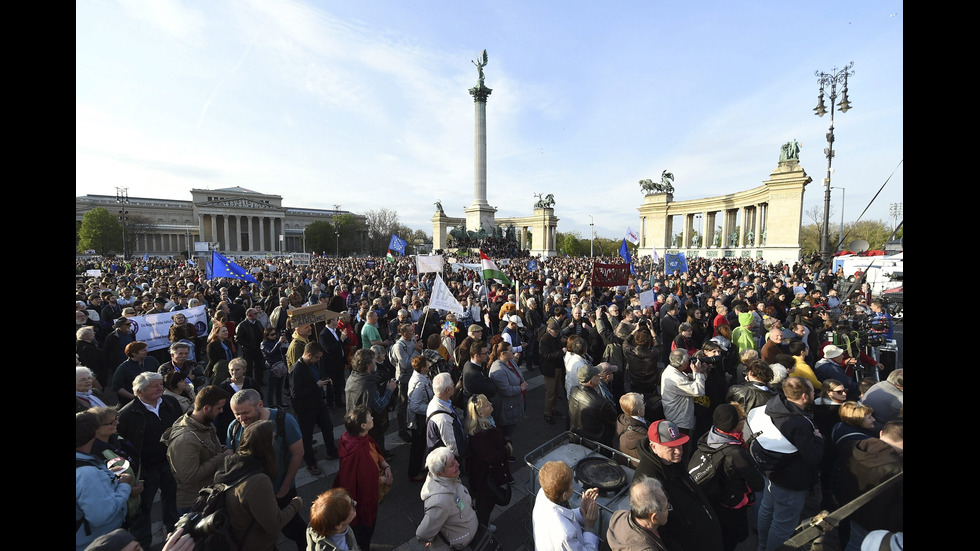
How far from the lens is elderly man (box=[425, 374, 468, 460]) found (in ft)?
11.9

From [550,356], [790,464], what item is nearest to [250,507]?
[790,464]

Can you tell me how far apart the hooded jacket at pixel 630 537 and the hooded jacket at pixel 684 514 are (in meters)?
0.42

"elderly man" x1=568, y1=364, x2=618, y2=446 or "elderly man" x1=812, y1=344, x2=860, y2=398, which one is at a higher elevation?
"elderly man" x1=812, y1=344, x2=860, y2=398

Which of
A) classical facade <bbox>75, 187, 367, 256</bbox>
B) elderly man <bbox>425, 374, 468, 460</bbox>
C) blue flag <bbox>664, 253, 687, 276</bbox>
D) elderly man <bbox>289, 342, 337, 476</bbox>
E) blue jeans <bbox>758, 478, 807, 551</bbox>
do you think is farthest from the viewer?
classical facade <bbox>75, 187, 367, 256</bbox>

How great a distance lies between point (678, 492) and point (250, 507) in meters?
2.77

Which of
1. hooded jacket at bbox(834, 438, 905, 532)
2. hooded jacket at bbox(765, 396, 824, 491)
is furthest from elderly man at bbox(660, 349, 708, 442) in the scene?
hooded jacket at bbox(834, 438, 905, 532)

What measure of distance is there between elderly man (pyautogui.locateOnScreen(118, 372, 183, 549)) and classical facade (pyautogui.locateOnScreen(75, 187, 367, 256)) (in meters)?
82.0

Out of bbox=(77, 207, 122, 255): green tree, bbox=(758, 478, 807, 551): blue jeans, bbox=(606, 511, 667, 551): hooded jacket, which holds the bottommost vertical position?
bbox=(758, 478, 807, 551): blue jeans

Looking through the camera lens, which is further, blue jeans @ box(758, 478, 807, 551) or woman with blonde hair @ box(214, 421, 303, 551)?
blue jeans @ box(758, 478, 807, 551)

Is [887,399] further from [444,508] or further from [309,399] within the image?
[309,399]

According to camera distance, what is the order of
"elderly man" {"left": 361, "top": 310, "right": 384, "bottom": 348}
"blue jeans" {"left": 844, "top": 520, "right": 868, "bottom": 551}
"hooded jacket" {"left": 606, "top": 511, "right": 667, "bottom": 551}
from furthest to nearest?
"elderly man" {"left": 361, "top": 310, "right": 384, "bottom": 348}, "blue jeans" {"left": 844, "top": 520, "right": 868, "bottom": 551}, "hooded jacket" {"left": 606, "top": 511, "right": 667, "bottom": 551}

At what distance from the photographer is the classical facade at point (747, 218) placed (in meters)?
31.3

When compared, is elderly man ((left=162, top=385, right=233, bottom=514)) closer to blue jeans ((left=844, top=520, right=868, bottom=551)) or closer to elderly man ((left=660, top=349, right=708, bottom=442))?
elderly man ((left=660, top=349, right=708, bottom=442))

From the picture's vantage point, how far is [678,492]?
2.55 m
